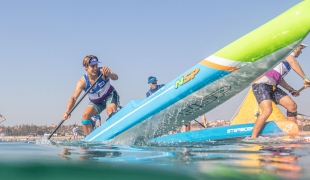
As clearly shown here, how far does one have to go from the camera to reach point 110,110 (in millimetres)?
6504

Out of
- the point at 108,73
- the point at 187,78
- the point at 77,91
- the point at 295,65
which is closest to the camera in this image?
the point at 187,78

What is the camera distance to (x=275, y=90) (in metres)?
6.16

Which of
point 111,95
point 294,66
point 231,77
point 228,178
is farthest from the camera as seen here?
point 111,95

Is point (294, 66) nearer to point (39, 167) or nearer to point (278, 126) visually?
point (278, 126)

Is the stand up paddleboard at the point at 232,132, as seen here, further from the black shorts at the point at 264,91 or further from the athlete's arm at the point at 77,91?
the athlete's arm at the point at 77,91

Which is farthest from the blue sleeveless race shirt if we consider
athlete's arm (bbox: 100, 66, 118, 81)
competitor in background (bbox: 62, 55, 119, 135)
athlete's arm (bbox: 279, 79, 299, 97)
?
athlete's arm (bbox: 279, 79, 299, 97)

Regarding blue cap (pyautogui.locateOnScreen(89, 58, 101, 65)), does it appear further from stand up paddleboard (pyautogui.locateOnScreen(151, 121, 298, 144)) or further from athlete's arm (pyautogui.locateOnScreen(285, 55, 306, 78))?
athlete's arm (pyautogui.locateOnScreen(285, 55, 306, 78))

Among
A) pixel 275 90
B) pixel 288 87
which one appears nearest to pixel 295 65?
pixel 275 90

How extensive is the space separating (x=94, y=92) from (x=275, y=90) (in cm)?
323

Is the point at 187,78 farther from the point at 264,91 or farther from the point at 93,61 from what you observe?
the point at 93,61

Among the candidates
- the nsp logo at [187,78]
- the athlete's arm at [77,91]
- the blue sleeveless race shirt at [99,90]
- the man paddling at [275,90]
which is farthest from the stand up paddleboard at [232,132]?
the athlete's arm at [77,91]

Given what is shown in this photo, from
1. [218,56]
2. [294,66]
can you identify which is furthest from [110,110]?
[294,66]

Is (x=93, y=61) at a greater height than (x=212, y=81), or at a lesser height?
greater

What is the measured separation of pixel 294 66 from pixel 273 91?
0.55 meters
